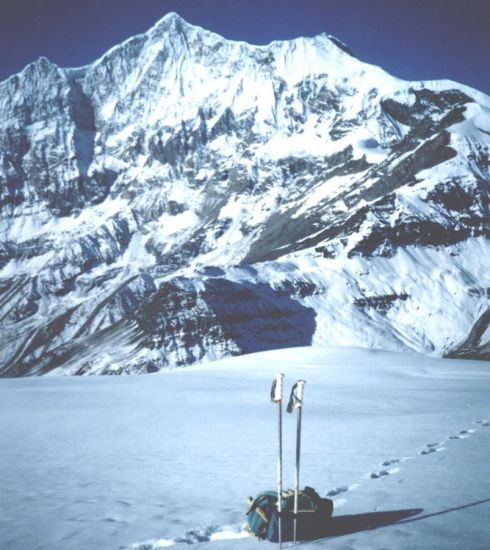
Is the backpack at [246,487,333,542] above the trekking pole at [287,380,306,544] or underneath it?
underneath

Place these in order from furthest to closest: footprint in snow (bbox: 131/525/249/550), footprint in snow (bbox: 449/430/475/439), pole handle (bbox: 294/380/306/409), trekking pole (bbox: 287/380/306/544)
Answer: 1. footprint in snow (bbox: 449/430/475/439)
2. pole handle (bbox: 294/380/306/409)
3. trekking pole (bbox: 287/380/306/544)
4. footprint in snow (bbox: 131/525/249/550)

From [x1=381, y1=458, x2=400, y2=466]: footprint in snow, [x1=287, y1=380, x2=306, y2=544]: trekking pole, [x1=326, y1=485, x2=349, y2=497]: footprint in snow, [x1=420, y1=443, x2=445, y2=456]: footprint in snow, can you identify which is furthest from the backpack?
[x1=420, y1=443, x2=445, y2=456]: footprint in snow

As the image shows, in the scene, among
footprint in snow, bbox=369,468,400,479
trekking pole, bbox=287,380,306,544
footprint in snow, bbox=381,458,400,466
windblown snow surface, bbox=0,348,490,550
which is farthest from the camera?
footprint in snow, bbox=381,458,400,466

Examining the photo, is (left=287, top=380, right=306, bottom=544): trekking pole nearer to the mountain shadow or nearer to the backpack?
the backpack

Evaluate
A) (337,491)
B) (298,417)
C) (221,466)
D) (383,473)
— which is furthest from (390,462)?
(298,417)

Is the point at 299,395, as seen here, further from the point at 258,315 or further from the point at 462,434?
the point at 258,315

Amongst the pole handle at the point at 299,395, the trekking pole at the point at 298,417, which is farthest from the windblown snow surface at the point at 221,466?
the pole handle at the point at 299,395

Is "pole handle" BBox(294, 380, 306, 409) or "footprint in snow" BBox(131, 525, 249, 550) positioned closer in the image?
"footprint in snow" BBox(131, 525, 249, 550)

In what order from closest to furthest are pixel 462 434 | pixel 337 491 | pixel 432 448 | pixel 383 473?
pixel 337 491
pixel 383 473
pixel 432 448
pixel 462 434
